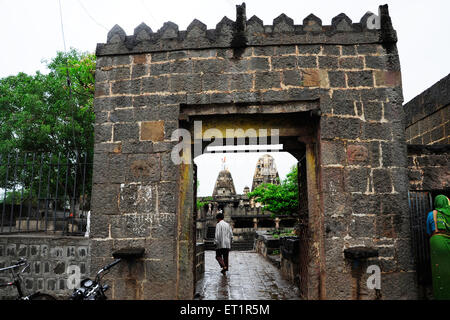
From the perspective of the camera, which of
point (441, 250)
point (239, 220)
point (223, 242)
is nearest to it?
point (441, 250)

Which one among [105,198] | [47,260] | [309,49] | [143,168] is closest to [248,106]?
[309,49]

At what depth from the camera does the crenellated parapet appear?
4.71 m

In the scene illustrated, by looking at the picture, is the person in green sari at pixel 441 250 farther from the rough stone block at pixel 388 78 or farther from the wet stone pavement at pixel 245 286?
the wet stone pavement at pixel 245 286

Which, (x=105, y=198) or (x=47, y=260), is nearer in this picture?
(x=105, y=198)

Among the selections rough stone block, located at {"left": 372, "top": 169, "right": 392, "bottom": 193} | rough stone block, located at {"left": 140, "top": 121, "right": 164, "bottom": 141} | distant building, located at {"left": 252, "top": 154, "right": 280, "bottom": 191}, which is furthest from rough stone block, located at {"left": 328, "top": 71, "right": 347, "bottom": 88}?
distant building, located at {"left": 252, "top": 154, "right": 280, "bottom": 191}

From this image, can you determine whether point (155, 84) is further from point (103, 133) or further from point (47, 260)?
point (47, 260)

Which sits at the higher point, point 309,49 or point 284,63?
point 309,49

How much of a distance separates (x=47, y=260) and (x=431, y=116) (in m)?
7.68

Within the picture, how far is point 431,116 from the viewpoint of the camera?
7133 millimetres

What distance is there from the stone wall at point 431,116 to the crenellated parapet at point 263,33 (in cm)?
269

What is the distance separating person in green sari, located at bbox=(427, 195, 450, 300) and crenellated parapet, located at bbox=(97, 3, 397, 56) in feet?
7.86

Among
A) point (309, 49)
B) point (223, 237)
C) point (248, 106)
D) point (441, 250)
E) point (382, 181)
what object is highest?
point (309, 49)
